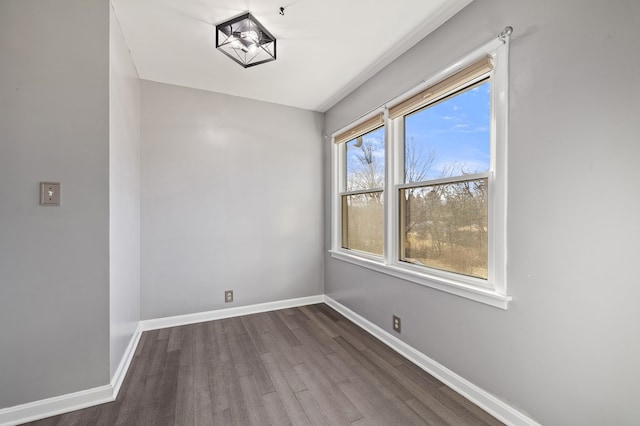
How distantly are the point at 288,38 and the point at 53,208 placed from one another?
198cm

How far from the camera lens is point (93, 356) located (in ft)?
5.61

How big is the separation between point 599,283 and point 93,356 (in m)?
2.79

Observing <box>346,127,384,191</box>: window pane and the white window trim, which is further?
<box>346,127,384,191</box>: window pane

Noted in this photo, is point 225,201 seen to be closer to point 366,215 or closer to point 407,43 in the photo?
point 366,215

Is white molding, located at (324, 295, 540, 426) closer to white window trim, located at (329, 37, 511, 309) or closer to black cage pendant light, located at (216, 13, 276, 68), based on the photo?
white window trim, located at (329, 37, 511, 309)

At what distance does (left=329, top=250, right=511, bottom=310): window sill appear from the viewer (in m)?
1.58

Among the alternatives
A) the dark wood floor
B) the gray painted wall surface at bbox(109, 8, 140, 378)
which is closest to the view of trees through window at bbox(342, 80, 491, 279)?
the dark wood floor

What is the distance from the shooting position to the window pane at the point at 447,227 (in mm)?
1780

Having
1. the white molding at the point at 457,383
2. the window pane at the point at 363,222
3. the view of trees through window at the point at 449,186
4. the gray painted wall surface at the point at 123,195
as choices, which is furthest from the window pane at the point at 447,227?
the gray painted wall surface at the point at 123,195

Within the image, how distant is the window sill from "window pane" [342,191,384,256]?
18 cm

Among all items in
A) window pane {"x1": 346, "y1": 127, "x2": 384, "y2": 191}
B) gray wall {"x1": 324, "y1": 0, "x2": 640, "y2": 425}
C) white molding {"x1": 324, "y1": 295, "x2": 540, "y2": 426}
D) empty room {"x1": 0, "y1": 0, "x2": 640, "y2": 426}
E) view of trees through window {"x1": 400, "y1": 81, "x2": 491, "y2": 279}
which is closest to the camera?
gray wall {"x1": 324, "y1": 0, "x2": 640, "y2": 425}

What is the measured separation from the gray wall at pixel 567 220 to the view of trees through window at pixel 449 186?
24 cm

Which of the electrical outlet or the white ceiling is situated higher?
the white ceiling

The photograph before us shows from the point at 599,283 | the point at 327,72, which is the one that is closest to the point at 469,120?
the point at 599,283
